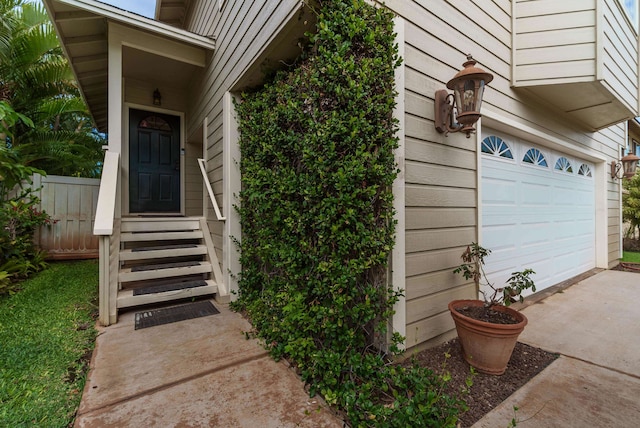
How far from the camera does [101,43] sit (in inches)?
142

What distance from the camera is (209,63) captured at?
3949 mm

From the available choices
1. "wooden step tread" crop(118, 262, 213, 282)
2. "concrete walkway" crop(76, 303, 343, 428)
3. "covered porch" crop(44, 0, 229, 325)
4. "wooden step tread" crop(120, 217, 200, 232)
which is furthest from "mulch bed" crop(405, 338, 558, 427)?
"wooden step tread" crop(120, 217, 200, 232)

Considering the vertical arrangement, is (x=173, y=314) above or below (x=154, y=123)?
below

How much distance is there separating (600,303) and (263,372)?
3944 mm

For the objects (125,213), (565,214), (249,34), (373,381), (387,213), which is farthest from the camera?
(125,213)

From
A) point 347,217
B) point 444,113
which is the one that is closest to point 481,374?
point 347,217

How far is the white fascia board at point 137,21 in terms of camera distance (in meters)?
2.92

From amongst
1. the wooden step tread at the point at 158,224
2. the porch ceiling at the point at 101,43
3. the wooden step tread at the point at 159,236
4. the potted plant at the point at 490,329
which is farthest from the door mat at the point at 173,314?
the porch ceiling at the point at 101,43

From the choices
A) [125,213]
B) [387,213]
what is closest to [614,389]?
[387,213]

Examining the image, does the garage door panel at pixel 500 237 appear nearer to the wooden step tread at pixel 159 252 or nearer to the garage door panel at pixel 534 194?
the garage door panel at pixel 534 194

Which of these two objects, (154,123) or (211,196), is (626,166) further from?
(154,123)

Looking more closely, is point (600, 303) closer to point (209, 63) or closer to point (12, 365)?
point (12, 365)

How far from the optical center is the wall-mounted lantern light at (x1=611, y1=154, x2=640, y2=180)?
5.02 m

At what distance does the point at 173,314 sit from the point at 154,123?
3550mm
